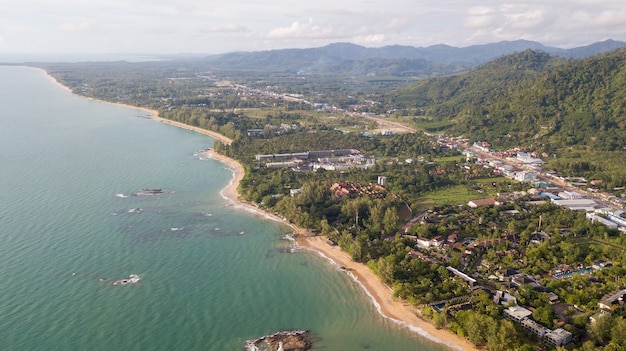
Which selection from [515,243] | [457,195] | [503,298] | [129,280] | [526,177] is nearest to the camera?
[503,298]

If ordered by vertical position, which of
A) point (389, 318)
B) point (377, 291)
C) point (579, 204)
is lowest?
point (389, 318)

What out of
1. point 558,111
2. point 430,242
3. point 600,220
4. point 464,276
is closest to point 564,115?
point 558,111

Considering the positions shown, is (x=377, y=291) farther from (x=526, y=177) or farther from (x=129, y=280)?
(x=526, y=177)

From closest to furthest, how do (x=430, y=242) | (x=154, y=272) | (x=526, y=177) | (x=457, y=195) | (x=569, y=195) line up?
(x=154, y=272)
(x=430, y=242)
(x=569, y=195)
(x=457, y=195)
(x=526, y=177)

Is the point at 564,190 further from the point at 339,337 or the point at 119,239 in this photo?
the point at 119,239

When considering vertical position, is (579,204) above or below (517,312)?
above

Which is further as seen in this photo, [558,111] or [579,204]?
[558,111]

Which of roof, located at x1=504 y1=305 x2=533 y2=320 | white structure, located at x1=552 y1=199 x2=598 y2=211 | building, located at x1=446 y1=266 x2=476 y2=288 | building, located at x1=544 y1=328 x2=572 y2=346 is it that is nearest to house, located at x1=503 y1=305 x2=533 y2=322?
roof, located at x1=504 y1=305 x2=533 y2=320
